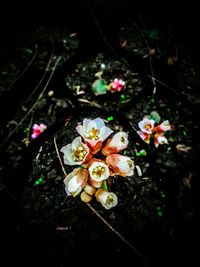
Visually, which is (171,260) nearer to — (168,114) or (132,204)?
(132,204)

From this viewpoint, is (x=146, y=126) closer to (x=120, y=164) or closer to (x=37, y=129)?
(x=120, y=164)

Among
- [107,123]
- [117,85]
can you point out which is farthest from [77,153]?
[117,85]

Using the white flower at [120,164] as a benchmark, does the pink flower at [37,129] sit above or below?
below

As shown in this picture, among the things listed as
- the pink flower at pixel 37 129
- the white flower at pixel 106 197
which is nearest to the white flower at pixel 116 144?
the white flower at pixel 106 197

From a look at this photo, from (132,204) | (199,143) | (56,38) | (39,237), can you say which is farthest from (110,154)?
(56,38)

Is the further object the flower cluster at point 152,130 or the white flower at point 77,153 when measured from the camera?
the flower cluster at point 152,130

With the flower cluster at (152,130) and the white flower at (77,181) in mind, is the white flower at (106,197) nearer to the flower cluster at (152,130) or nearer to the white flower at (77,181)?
the white flower at (77,181)

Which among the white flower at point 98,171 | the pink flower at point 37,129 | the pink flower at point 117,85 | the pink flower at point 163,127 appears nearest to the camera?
the white flower at point 98,171
